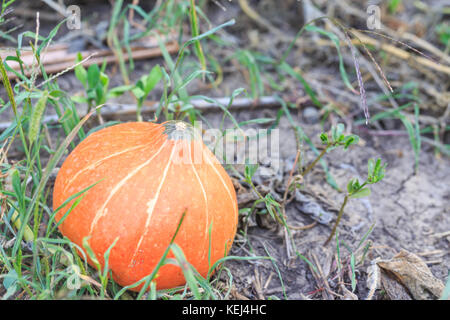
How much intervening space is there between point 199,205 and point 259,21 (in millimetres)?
2636

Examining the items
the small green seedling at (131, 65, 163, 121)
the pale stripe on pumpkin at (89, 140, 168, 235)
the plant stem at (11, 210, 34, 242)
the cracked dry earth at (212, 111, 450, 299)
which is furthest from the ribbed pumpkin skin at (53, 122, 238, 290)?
the small green seedling at (131, 65, 163, 121)

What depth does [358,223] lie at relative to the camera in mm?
2615

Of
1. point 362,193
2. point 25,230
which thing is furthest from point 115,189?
point 362,193

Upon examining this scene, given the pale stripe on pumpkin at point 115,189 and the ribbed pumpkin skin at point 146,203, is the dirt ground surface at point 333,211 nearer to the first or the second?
the ribbed pumpkin skin at point 146,203

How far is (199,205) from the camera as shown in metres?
1.91

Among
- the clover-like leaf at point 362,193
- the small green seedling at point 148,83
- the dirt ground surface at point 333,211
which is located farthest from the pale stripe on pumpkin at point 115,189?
the clover-like leaf at point 362,193

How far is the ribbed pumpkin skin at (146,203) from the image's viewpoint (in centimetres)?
184

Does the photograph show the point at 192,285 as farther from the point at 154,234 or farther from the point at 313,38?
the point at 313,38

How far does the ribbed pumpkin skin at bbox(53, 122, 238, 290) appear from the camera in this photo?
1.84 meters

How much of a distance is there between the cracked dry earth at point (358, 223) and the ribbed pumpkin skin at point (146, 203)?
373mm

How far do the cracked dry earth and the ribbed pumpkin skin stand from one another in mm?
373

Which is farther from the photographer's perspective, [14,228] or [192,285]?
[14,228]

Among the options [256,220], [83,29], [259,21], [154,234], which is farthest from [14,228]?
[259,21]
